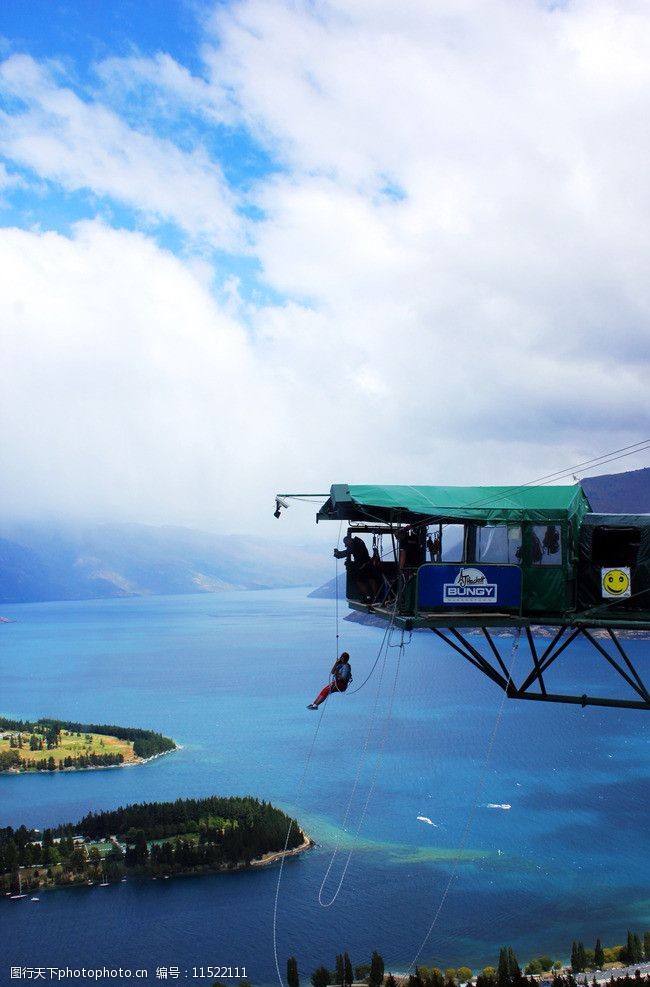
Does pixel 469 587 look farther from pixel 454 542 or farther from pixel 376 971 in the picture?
pixel 376 971

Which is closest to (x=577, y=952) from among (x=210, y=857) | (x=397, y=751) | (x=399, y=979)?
(x=399, y=979)

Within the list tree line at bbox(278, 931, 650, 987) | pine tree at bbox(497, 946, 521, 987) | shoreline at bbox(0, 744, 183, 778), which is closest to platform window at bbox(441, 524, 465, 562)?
tree line at bbox(278, 931, 650, 987)

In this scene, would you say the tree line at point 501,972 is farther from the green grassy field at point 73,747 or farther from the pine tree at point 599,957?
the green grassy field at point 73,747

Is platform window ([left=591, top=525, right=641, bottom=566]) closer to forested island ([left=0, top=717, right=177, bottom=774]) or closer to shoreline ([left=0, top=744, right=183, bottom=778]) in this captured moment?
shoreline ([left=0, top=744, right=183, bottom=778])

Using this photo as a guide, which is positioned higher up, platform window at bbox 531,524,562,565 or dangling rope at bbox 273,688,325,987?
platform window at bbox 531,524,562,565

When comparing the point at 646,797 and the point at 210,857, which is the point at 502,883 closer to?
the point at 210,857

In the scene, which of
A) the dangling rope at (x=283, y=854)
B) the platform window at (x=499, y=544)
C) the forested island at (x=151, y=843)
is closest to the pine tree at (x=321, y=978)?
the dangling rope at (x=283, y=854)
